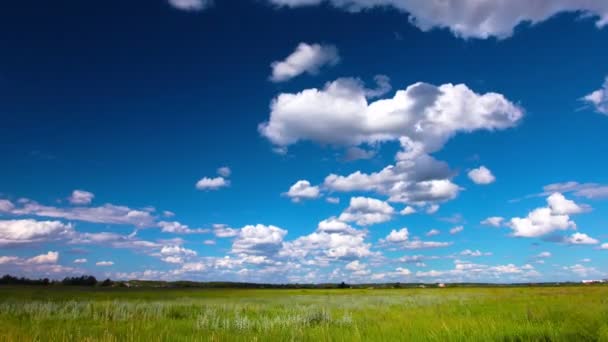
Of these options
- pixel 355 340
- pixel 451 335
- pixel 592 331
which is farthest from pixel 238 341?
pixel 592 331

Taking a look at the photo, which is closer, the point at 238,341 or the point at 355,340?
the point at 355,340

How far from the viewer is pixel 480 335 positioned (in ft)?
24.4

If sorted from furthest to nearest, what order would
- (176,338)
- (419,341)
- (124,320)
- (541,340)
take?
1. (124,320)
2. (176,338)
3. (419,341)
4. (541,340)

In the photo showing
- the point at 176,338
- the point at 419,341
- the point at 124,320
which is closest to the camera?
the point at 419,341

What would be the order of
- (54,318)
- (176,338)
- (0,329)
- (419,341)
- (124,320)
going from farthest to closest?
(54,318), (124,320), (0,329), (176,338), (419,341)

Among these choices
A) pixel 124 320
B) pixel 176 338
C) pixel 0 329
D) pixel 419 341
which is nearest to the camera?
pixel 419 341

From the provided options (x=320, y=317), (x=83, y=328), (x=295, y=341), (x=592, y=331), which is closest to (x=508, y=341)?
(x=592, y=331)

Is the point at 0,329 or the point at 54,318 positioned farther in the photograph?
the point at 54,318

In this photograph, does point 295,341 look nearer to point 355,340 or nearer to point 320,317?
point 355,340

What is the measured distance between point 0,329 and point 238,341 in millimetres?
7509

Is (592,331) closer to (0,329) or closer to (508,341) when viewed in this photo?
→ (508,341)

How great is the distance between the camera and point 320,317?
15.2 metres

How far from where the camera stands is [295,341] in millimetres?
8578

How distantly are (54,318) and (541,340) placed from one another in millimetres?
15912
